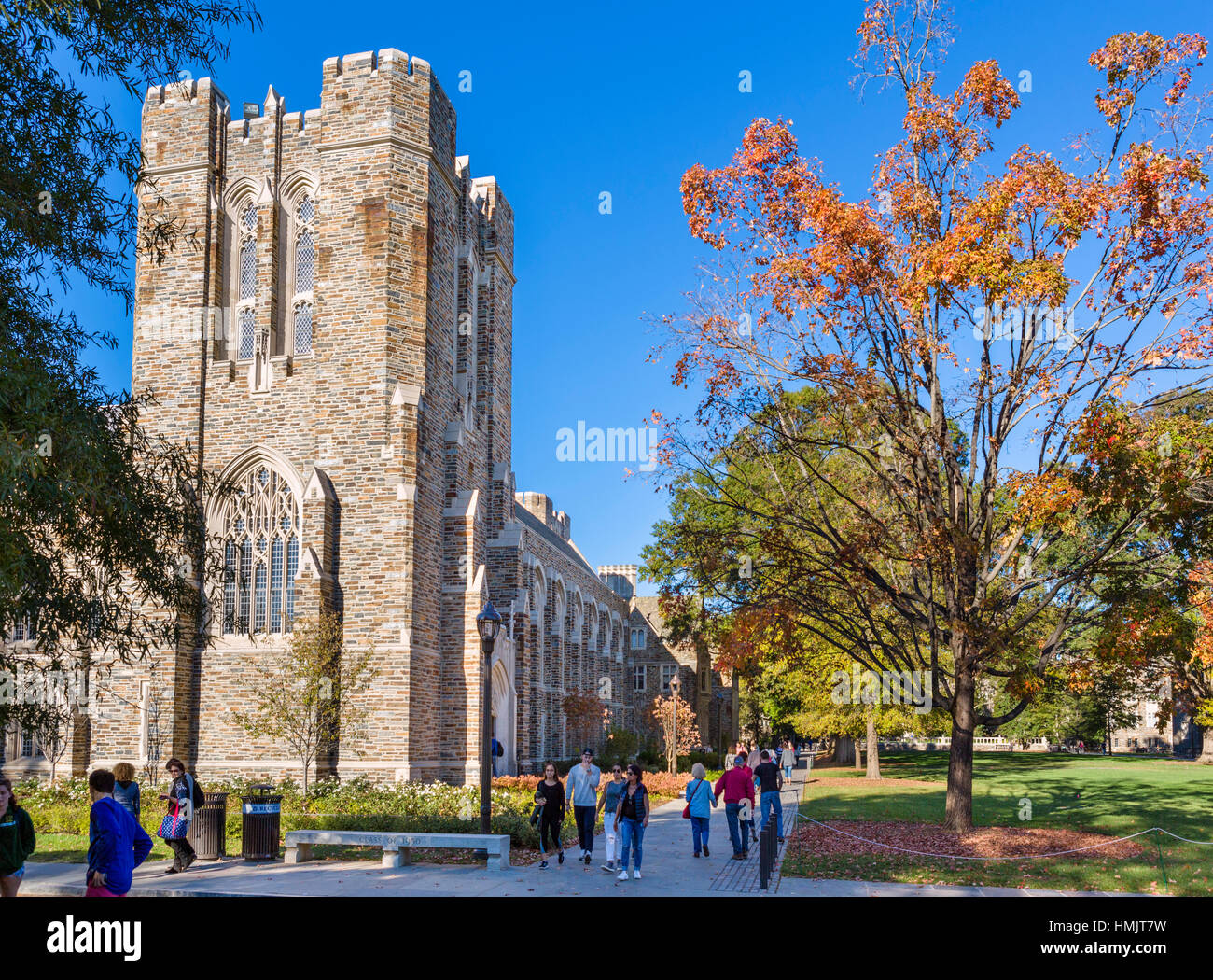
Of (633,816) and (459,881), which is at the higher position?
(633,816)

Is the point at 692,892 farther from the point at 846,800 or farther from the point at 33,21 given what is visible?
the point at 846,800

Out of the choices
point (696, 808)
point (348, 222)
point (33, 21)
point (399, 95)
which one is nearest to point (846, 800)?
point (696, 808)

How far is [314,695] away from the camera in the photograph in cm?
2086

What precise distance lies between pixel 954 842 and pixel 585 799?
5950 mm

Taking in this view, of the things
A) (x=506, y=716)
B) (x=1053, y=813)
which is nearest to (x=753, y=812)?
(x=1053, y=813)

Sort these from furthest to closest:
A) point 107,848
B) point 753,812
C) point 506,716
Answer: point 506,716
point 753,812
point 107,848

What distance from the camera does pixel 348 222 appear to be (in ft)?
81.0

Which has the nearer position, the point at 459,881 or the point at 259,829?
the point at 459,881

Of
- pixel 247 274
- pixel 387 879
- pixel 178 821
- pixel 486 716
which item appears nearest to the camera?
pixel 387 879

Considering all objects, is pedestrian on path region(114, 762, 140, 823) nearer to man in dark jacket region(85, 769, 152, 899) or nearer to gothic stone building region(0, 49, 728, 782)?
man in dark jacket region(85, 769, 152, 899)

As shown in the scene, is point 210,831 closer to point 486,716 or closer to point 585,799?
point 486,716

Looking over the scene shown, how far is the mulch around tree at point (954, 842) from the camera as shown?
49.2 feet

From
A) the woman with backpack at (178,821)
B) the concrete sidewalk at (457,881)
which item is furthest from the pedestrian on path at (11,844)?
the woman with backpack at (178,821)
